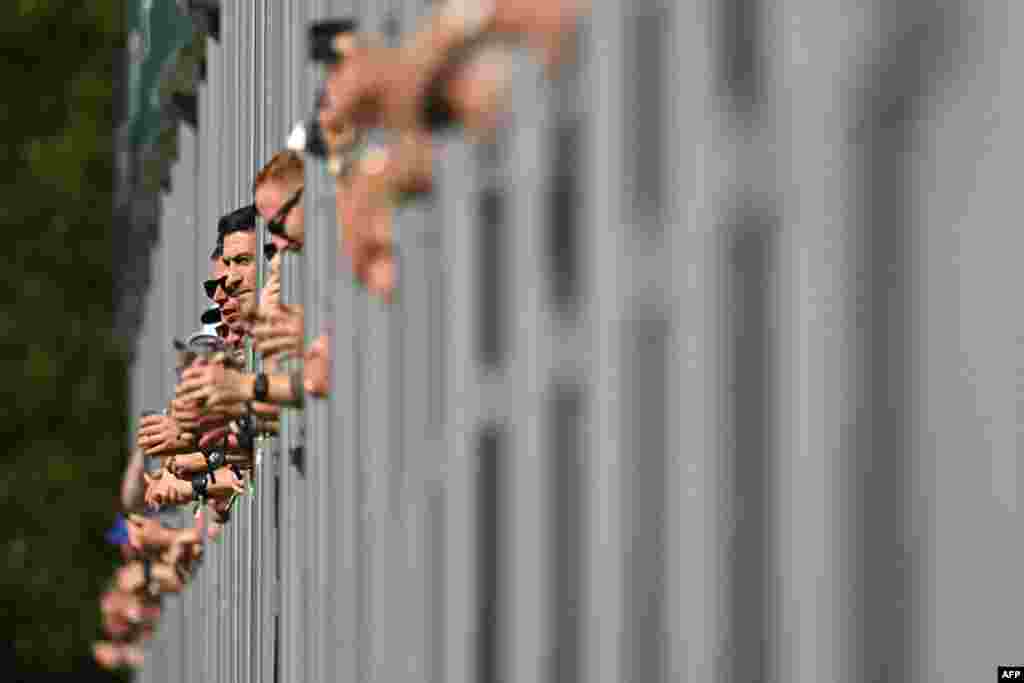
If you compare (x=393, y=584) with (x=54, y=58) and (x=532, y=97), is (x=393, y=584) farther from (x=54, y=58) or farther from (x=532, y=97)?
(x=54, y=58)

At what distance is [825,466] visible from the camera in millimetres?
1226

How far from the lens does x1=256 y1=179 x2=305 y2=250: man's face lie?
3.07 metres

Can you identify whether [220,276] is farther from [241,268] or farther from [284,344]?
[284,344]

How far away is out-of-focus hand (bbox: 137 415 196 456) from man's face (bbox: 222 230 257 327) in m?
0.26

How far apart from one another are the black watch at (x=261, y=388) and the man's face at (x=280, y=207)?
0.65ft

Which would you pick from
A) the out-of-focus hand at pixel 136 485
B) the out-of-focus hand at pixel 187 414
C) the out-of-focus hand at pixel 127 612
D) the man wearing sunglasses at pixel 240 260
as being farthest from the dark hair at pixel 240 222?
the out-of-focus hand at pixel 127 612

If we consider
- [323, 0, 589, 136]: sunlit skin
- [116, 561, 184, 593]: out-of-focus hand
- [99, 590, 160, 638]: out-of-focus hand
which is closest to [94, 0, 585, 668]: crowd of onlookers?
[323, 0, 589, 136]: sunlit skin

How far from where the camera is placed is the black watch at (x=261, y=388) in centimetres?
312

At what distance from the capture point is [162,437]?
13.4ft

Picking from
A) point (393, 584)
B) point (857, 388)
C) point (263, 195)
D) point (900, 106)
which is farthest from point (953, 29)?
point (263, 195)

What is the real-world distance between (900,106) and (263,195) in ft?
7.21

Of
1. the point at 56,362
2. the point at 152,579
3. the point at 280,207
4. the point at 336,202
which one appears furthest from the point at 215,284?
the point at 56,362

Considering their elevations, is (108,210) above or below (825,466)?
above

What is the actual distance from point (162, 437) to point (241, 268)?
351mm
